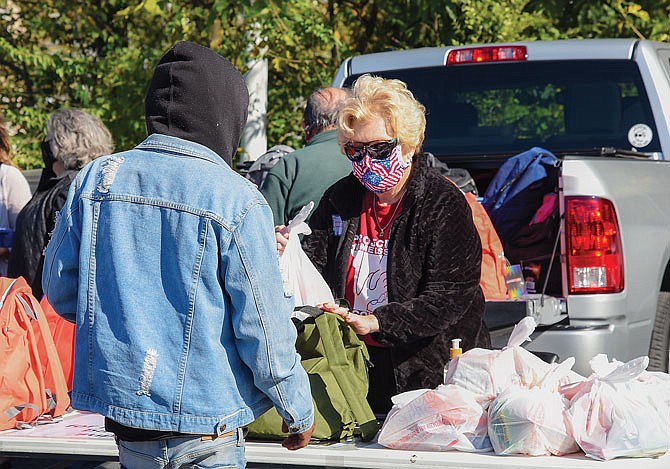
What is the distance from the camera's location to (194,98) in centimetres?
265

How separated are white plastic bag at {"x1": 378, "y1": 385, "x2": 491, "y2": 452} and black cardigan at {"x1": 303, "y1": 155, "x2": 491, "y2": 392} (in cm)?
28

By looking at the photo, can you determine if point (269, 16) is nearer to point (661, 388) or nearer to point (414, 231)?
point (414, 231)

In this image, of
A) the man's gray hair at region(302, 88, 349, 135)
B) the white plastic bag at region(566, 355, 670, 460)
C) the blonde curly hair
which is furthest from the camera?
the man's gray hair at region(302, 88, 349, 135)

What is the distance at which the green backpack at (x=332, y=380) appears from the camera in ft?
11.3

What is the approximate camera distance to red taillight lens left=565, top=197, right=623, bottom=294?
477cm

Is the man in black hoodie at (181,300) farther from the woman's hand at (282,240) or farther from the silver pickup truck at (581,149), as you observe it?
the silver pickup truck at (581,149)

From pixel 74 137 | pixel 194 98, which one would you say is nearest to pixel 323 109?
pixel 74 137

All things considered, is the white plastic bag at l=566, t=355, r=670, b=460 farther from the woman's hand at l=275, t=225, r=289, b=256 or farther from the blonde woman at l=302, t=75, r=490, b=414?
the woman's hand at l=275, t=225, r=289, b=256

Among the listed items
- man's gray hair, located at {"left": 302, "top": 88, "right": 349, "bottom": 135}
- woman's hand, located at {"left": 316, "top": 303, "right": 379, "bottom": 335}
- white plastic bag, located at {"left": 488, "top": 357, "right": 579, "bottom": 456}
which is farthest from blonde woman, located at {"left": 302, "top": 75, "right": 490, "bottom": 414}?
man's gray hair, located at {"left": 302, "top": 88, "right": 349, "bottom": 135}

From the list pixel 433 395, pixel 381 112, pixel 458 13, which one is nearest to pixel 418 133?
pixel 381 112

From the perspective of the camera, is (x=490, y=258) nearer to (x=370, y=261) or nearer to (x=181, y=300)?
(x=370, y=261)

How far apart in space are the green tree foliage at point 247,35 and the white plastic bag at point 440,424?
4371mm

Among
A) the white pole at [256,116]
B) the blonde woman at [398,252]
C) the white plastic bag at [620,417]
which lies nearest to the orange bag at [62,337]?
the blonde woman at [398,252]

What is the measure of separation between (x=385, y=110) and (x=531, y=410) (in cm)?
117
